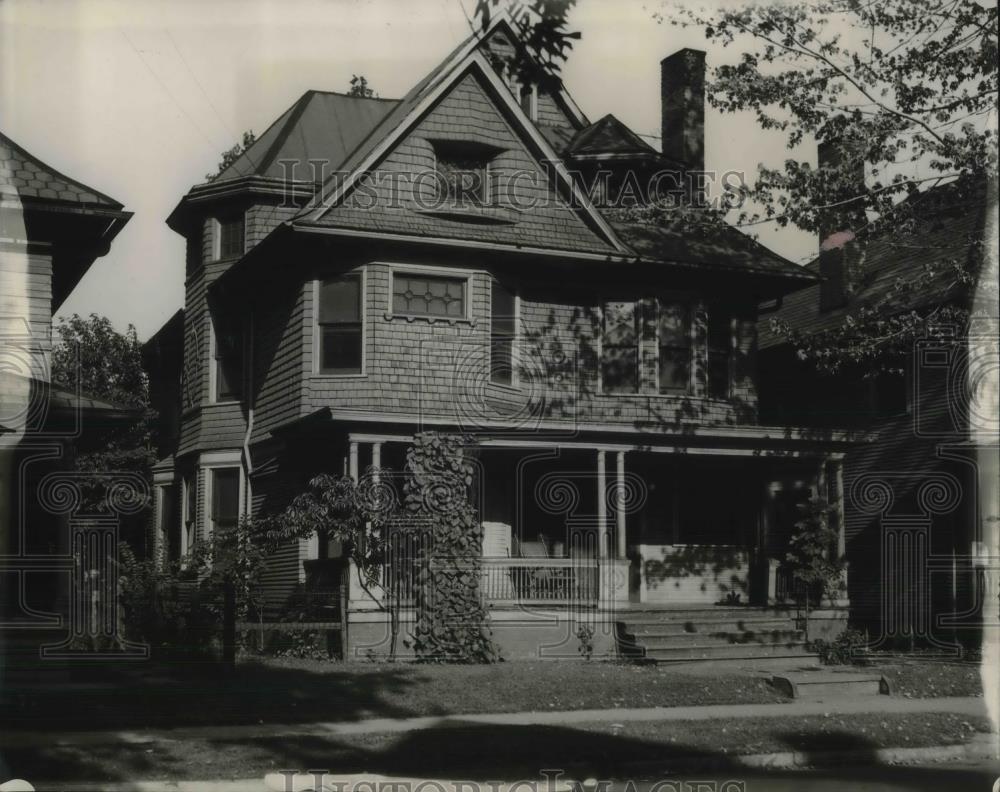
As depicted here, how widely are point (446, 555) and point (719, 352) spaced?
745cm

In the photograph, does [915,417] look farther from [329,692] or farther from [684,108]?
[329,692]

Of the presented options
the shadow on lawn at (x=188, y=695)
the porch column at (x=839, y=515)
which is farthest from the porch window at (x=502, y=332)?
the shadow on lawn at (x=188, y=695)

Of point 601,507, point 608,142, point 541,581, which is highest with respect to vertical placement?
point 608,142

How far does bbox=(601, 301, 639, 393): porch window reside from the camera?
822 inches

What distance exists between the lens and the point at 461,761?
9953mm

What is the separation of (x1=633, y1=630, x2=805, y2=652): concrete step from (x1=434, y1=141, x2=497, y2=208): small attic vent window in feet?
24.5

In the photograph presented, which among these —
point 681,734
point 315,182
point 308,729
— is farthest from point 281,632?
point 315,182

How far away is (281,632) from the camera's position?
631 inches

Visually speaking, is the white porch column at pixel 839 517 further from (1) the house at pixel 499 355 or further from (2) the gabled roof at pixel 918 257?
(2) the gabled roof at pixel 918 257

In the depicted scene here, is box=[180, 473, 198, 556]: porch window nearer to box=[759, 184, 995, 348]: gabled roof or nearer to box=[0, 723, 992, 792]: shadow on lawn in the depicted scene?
box=[759, 184, 995, 348]: gabled roof

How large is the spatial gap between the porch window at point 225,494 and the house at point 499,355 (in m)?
0.04

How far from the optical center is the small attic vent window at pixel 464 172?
19812 millimetres

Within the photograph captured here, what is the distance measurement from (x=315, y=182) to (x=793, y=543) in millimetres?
9820

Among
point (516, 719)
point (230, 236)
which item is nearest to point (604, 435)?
point (516, 719)
